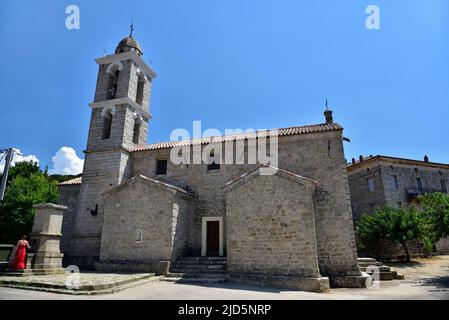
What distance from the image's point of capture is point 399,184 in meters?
22.0

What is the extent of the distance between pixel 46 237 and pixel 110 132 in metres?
7.31

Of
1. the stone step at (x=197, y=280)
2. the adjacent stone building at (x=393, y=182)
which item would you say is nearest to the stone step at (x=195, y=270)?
the stone step at (x=197, y=280)

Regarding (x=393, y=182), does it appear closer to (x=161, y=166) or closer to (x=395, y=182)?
(x=395, y=182)

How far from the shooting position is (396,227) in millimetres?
16438

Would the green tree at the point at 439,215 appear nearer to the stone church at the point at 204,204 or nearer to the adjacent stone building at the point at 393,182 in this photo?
the stone church at the point at 204,204

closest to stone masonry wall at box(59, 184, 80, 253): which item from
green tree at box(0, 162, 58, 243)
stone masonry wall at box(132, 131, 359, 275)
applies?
green tree at box(0, 162, 58, 243)

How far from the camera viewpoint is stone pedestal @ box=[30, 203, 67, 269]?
10453 millimetres

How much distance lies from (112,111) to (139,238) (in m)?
8.30

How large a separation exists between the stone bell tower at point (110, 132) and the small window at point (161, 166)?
66.7 inches

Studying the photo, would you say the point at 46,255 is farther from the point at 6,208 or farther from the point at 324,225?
the point at 6,208

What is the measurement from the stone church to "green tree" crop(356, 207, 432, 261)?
7.09m

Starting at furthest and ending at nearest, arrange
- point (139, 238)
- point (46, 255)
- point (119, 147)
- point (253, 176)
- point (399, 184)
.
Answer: point (399, 184) → point (119, 147) → point (139, 238) → point (253, 176) → point (46, 255)
